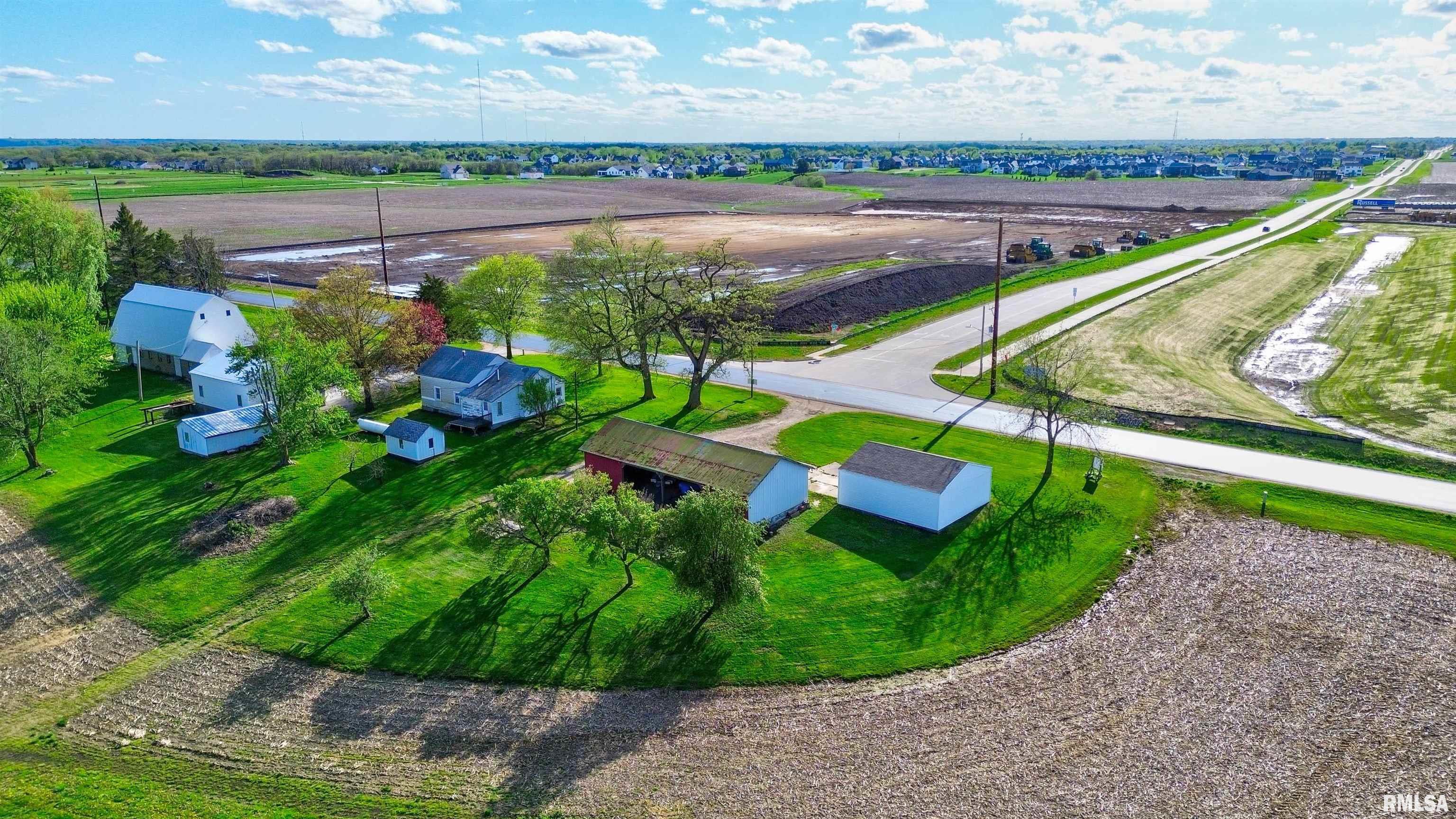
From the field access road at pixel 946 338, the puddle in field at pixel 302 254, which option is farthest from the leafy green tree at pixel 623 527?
the puddle in field at pixel 302 254

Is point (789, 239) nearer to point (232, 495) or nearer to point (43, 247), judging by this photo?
point (43, 247)

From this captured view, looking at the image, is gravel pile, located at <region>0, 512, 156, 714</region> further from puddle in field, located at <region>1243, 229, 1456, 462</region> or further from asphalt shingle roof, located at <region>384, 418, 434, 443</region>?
puddle in field, located at <region>1243, 229, 1456, 462</region>

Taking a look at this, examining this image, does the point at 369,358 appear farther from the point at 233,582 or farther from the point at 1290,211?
the point at 1290,211

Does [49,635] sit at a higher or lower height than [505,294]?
lower

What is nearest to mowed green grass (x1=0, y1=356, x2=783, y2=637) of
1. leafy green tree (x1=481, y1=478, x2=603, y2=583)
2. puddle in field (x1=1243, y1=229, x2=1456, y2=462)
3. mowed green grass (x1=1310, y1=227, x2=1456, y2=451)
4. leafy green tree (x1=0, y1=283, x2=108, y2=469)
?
leafy green tree (x1=0, y1=283, x2=108, y2=469)

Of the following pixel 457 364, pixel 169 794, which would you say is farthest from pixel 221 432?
pixel 169 794

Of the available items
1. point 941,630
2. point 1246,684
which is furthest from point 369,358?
point 1246,684
